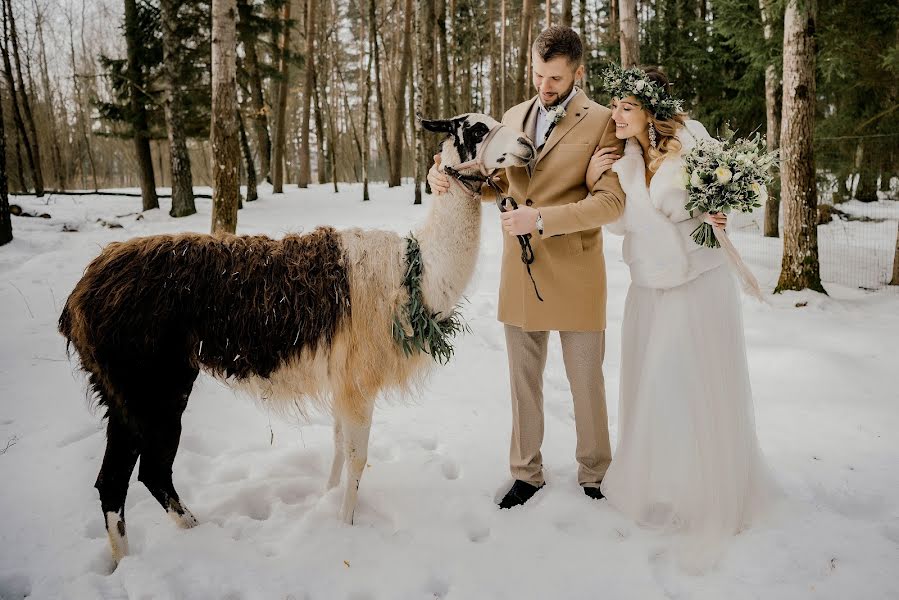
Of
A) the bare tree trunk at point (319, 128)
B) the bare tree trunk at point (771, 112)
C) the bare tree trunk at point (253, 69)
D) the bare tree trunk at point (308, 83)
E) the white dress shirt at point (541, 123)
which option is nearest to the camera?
the white dress shirt at point (541, 123)

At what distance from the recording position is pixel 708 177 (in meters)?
2.38

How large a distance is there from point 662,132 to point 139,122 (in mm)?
→ 13229

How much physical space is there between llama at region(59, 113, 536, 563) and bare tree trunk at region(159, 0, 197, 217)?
10097mm

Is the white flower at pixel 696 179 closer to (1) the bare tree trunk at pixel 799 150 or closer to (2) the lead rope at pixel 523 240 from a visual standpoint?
(2) the lead rope at pixel 523 240

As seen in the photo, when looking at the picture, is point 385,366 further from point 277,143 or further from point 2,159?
point 277,143

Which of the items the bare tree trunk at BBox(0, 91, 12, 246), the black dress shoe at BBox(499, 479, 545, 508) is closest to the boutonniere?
the black dress shoe at BBox(499, 479, 545, 508)

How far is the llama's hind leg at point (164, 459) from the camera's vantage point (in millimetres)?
2504

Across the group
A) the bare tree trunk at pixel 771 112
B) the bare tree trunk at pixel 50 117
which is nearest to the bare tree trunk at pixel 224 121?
the bare tree trunk at pixel 771 112

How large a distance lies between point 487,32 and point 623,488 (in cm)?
2524

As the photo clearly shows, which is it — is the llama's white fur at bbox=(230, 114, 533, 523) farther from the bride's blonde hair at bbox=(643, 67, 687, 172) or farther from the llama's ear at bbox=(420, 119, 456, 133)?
the bride's blonde hair at bbox=(643, 67, 687, 172)

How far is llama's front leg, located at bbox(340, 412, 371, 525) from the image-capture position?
2.72 m

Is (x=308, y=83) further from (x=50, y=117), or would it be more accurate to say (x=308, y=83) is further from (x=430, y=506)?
(x=430, y=506)

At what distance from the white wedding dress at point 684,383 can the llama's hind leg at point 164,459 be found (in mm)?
2284

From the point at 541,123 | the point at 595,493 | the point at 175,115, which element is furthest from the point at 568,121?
the point at 175,115
